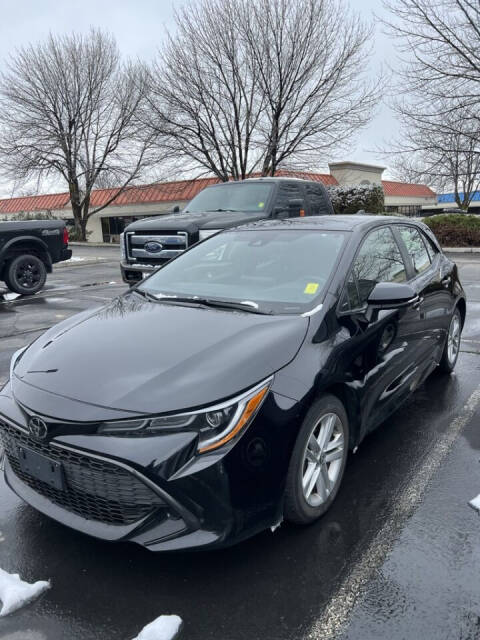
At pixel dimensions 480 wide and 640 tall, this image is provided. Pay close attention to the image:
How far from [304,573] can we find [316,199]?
8.69 metres

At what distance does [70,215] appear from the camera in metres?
38.3

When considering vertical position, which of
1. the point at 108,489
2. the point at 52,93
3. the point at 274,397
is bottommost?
the point at 108,489

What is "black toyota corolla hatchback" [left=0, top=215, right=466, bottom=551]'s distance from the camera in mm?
2260

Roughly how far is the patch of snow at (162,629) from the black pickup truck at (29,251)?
9.28 meters

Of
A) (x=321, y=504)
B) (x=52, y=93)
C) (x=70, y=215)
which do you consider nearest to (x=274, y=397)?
(x=321, y=504)

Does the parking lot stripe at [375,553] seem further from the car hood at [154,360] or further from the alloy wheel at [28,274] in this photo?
the alloy wheel at [28,274]

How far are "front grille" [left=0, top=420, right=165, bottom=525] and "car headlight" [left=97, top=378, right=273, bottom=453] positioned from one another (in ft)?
0.53

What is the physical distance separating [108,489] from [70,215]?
127 ft

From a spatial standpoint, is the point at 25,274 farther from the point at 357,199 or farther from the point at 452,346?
the point at 357,199

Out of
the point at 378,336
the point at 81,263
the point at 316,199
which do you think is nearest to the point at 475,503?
the point at 378,336

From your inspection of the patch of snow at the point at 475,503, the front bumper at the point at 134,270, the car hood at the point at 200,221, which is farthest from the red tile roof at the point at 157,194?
the patch of snow at the point at 475,503

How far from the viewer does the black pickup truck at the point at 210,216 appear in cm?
876

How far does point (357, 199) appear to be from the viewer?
2223 centimetres

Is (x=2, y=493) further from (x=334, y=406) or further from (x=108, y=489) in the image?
(x=334, y=406)
